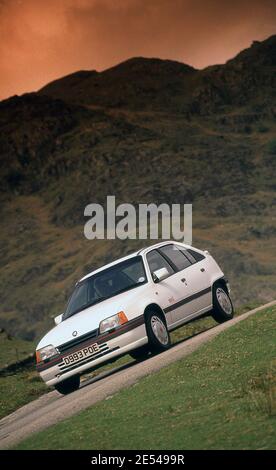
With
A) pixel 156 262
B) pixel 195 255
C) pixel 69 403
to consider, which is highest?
pixel 156 262

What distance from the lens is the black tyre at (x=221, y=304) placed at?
18109 mm

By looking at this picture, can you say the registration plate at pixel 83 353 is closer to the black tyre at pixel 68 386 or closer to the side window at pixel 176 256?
the black tyre at pixel 68 386

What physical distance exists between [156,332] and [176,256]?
248 cm

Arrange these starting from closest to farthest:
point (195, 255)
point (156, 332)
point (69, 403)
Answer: point (69, 403) < point (156, 332) < point (195, 255)

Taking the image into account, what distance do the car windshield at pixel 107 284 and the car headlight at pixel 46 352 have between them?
41.9 inches

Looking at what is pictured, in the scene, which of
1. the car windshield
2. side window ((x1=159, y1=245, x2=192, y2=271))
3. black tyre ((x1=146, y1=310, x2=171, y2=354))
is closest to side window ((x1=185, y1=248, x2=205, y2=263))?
side window ((x1=159, y1=245, x2=192, y2=271))

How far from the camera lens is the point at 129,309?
1487 cm

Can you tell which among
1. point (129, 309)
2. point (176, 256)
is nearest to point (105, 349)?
point (129, 309)

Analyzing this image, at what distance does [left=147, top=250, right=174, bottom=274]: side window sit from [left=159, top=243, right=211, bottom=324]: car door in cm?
13

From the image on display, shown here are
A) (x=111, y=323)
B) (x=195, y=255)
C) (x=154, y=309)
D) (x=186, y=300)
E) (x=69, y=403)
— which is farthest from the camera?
(x=195, y=255)

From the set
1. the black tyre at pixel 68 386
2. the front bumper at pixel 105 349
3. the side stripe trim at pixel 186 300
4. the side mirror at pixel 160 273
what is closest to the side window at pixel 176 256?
the side stripe trim at pixel 186 300

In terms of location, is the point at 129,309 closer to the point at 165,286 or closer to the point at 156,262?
the point at 165,286

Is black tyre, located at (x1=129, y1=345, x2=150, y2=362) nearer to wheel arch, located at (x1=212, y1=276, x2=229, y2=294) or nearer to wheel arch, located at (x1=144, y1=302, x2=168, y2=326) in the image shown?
wheel arch, located at (x1=144, y1=302, x2=168, y2=326)

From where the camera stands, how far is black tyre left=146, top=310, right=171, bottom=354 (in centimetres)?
1527
